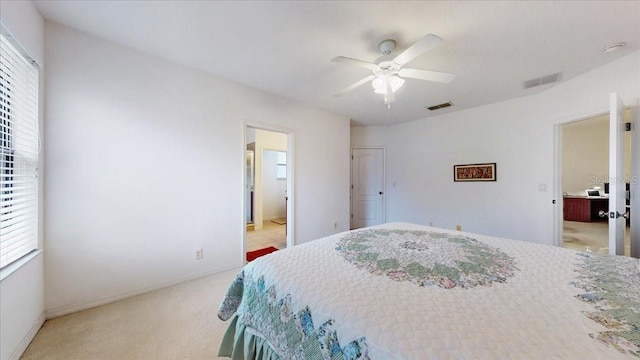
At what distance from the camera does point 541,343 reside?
2.05ft

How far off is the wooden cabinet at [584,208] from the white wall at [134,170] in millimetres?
6207

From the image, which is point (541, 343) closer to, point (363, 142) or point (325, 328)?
point (325, 328)

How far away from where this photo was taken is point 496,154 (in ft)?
11.7

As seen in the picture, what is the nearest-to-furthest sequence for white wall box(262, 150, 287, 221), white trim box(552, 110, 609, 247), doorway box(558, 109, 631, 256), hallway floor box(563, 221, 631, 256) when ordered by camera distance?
1. white trim box(552, 110, 609, 247)
2. hallway floor box(563, 221, 631, 256)
3. doorway box(558, 109, 631, 256)
4. white wall box(262, 150, 287, 221)

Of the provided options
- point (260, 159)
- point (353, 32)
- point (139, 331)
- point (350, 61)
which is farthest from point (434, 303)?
point (260, 159)

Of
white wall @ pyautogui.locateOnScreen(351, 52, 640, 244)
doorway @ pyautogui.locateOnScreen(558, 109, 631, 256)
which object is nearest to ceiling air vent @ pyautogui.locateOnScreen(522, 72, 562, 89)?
white wall @ pyautogui.locateOnScreen(351, 52, 640, 244)

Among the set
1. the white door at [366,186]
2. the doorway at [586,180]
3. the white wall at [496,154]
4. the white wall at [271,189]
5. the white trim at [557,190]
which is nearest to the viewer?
the white wall at [496,154]

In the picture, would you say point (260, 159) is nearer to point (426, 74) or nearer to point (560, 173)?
point (426, 74)

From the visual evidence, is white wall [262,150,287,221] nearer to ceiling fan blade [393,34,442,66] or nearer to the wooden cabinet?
ceiling fan blade [393,34,442,66]

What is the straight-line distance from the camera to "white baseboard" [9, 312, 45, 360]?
1397mm

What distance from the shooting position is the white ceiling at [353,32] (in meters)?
1.61

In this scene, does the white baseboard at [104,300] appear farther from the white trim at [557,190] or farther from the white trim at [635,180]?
the white trim at [557,190]

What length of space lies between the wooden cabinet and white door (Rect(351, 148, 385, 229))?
379 centimetres

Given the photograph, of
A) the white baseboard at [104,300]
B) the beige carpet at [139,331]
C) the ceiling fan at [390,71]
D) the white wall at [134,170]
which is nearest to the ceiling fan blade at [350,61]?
the ceiling fan at [390,71]
